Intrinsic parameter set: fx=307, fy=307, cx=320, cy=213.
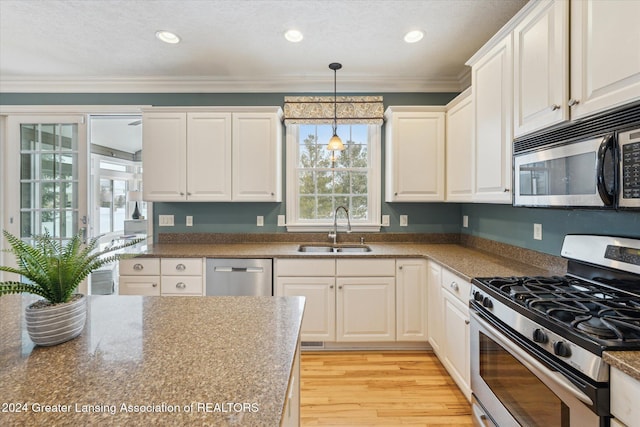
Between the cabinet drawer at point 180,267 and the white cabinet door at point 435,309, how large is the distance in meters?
1.94

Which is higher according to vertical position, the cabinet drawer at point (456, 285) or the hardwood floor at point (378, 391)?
the cabinet drawer at point (456, 285)

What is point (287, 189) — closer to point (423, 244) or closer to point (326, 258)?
point (326, 258)

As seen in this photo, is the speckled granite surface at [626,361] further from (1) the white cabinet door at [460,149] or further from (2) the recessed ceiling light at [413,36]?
(2) the recessed ceiling light at [413,36]

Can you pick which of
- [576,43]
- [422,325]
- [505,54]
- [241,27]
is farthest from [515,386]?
[241,27]

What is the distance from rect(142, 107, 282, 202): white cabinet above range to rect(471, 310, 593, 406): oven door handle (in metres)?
2.18

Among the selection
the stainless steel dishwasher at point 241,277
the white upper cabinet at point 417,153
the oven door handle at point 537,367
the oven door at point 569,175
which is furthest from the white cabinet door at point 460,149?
the stainless steel dishwasher at point 241,277

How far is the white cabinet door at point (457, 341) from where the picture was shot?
1.92m

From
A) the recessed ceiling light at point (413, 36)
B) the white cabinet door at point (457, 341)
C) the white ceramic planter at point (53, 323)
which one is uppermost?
the recessed ceiling light at point (413, 36)

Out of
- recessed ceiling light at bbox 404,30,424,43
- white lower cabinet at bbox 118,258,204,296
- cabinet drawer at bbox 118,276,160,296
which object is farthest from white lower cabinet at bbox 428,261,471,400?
cabinet drawer at bbox 118,276,160,296

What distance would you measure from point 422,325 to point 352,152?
1.87m

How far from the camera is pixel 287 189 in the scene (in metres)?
3.31

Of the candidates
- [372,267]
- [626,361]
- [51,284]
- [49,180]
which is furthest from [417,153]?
[49,180]

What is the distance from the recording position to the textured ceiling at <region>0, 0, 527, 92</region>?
Result: 6.89 feet

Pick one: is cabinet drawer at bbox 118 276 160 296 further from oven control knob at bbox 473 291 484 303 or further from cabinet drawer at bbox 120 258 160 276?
oven control knob at bbox 473 291 484 303
